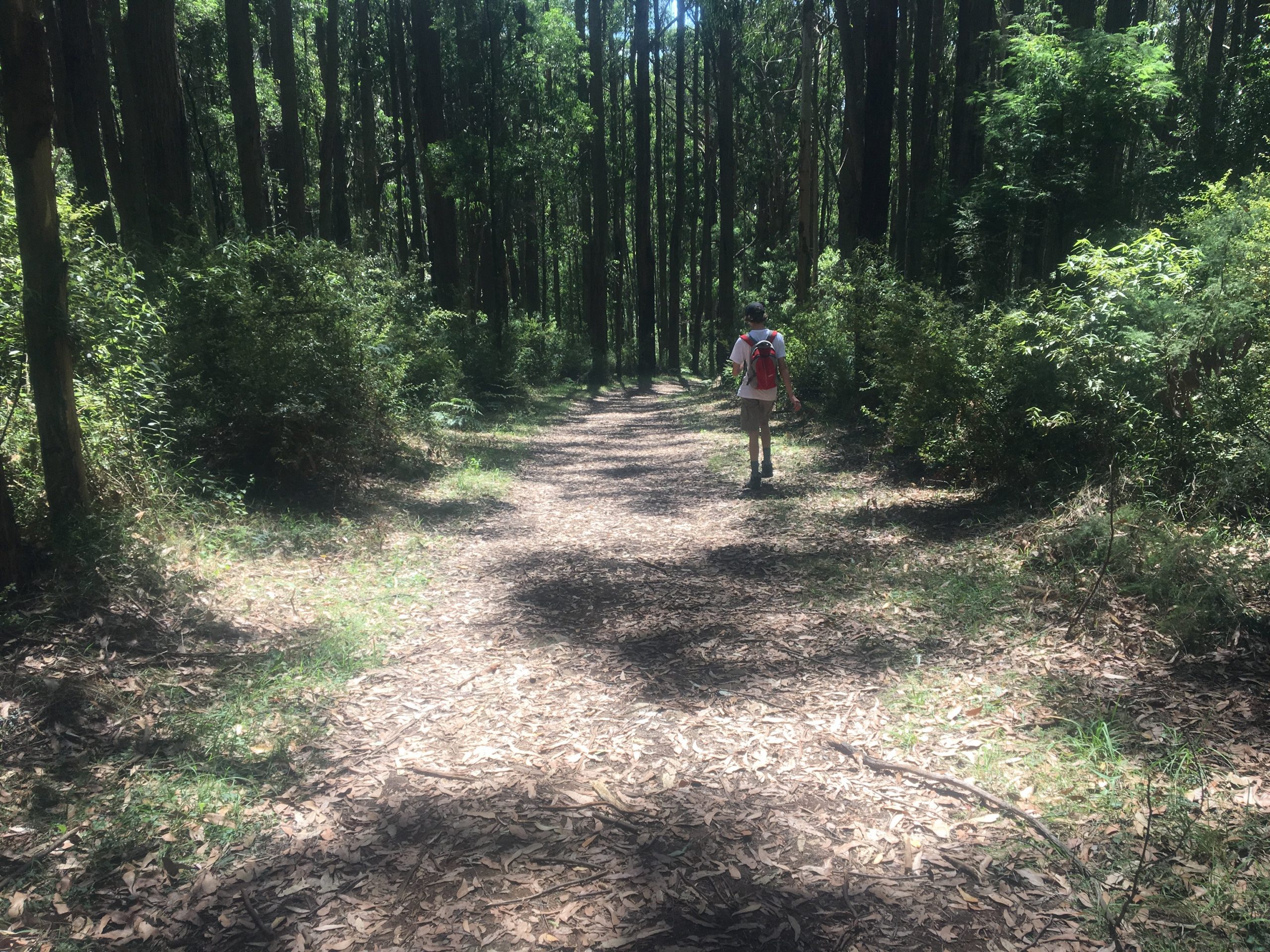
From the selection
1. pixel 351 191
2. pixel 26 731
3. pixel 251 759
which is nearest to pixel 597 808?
pixel 251 759

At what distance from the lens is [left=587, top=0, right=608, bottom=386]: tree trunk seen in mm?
26562

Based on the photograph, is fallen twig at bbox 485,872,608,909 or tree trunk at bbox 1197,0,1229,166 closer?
fallen twig at bbox 485,872,608,909

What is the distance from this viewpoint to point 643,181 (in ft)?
91.9

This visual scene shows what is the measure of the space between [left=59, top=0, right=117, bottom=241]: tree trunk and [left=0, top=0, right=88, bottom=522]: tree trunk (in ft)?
25.8

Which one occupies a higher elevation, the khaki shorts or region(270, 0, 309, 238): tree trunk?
region(270, 0, 309, 238): tree trunk

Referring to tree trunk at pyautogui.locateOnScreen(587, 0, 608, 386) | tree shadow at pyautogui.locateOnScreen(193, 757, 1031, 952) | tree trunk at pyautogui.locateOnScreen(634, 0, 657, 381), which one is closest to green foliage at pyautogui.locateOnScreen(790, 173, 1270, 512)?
tree shadow at pyautogui.locateOnScreen(193, 757, 1031, 952)

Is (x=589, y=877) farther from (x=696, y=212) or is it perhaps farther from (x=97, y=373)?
(x=696, y=212)

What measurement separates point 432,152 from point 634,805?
17.7 m

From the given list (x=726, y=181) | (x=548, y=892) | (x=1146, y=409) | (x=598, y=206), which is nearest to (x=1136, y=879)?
(x=548, y=892)

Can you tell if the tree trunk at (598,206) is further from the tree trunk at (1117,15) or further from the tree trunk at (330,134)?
the tree trunk at (1117,15)

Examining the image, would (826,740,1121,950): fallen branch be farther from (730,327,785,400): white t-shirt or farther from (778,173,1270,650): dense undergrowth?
(730,327,785,400): white t-shirt

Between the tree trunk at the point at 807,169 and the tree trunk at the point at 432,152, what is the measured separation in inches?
317

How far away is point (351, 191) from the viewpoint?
1409 inches

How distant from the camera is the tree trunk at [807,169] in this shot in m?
15.2
